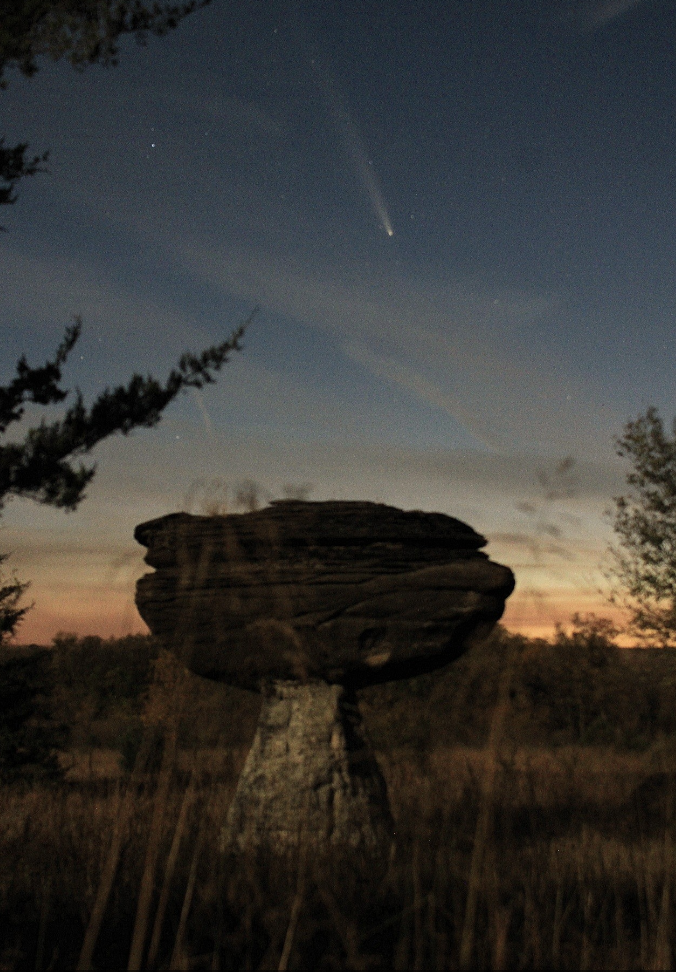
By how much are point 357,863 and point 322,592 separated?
2.62 m

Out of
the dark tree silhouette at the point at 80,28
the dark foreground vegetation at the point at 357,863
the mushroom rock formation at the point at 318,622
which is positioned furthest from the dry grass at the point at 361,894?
the dark tree silhouette at the point at 80,28

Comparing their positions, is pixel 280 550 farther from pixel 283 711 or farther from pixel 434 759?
pixel 434 759

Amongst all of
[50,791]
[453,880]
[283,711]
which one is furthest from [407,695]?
[453,880]

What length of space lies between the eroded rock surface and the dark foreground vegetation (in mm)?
681

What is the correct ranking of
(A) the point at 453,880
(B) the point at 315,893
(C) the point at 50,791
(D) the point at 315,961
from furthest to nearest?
1. (C) the point at 50,791
2. (A) the point at 453,880
3. (B) the point at 315,893
4. (D) the point at 315,961

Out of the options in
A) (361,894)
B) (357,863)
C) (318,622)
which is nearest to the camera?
(361,894)

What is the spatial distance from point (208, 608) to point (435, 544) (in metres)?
2.51

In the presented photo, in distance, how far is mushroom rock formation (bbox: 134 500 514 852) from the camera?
26.5 ft

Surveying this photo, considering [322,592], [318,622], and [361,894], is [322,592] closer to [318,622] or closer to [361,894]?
[318,622]

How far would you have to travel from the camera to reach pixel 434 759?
15492 mm

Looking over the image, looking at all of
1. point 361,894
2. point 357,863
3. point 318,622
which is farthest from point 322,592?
point 361,894

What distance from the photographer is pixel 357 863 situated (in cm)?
649

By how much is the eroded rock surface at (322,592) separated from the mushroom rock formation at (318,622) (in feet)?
0.05

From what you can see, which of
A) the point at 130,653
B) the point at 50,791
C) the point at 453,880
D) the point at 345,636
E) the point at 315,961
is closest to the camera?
the point at 315,961
